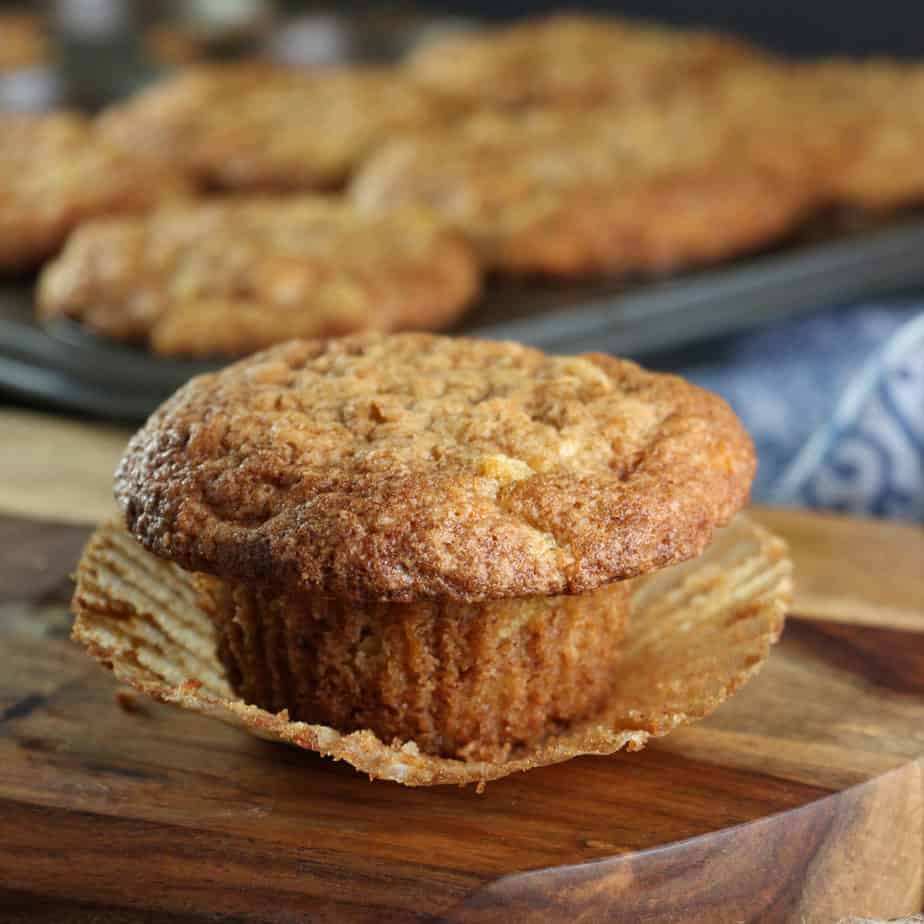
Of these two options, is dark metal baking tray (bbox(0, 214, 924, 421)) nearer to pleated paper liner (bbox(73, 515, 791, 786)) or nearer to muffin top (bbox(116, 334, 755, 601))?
pleated paper liner (bbox(73, 515, 791, 786))

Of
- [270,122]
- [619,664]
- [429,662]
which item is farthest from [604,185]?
[429,662]

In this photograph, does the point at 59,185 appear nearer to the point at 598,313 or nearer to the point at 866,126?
the point at 598,313

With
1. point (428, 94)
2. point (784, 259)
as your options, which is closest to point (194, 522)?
point (784, 259)

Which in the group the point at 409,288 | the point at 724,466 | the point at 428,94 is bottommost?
the point at 724,466

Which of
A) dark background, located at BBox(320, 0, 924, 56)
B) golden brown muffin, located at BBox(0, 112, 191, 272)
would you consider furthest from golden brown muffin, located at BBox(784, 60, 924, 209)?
golden brown muffin, located at BBox(0, 112, 191, 272)

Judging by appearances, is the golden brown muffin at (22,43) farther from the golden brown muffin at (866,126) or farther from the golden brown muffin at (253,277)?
the golden brown muffin at (866,126)

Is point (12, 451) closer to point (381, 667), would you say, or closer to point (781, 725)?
point (381, 667)
